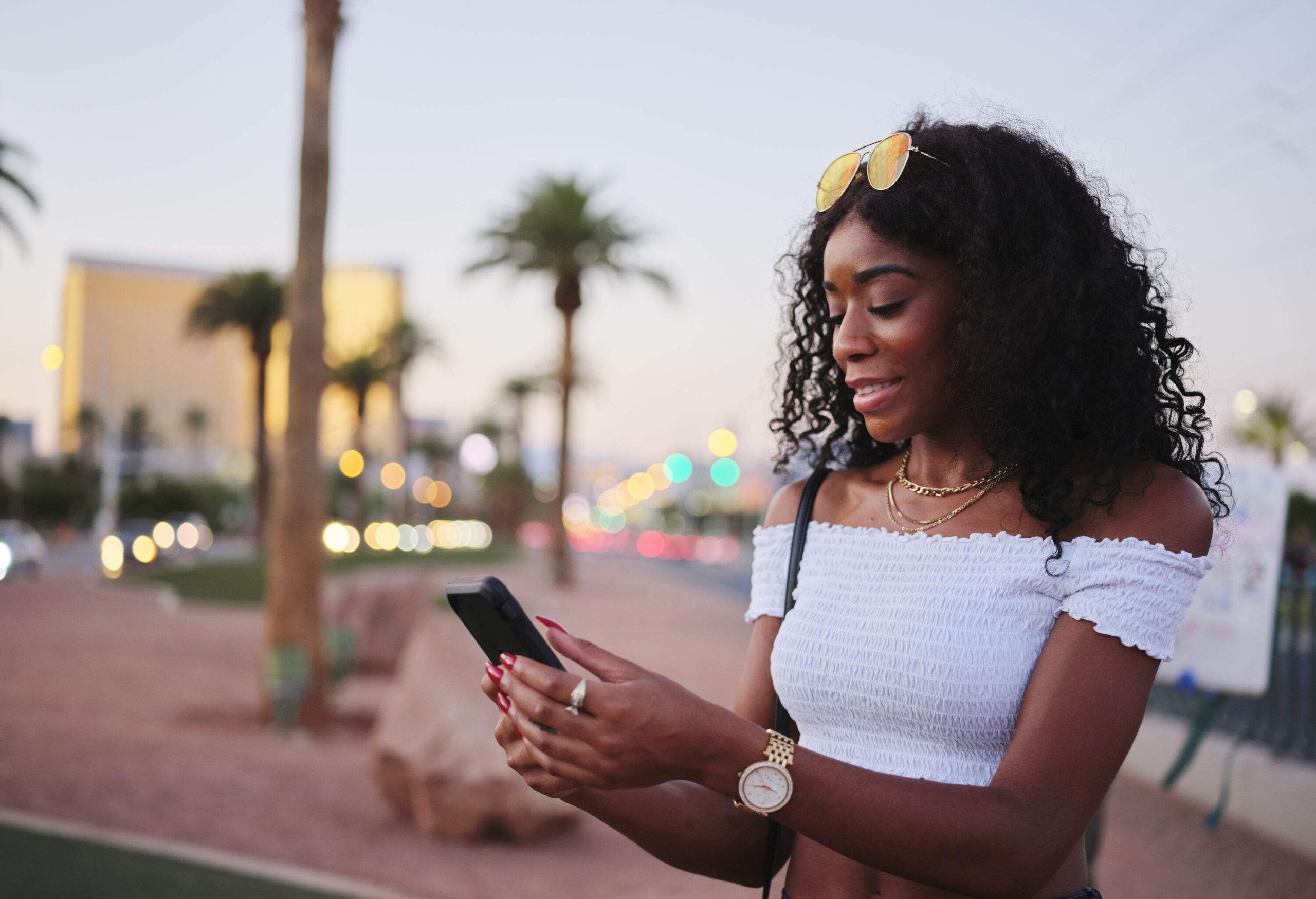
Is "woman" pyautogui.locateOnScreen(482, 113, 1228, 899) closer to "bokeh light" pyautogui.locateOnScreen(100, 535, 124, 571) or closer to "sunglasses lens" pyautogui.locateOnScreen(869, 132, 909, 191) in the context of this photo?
"sunglasses lens" pyautogui.locateOnScreen(869, 132, 909, 191)

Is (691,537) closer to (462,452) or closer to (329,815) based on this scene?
(462,452)

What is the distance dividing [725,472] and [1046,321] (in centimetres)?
4628

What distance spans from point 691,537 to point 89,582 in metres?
59.3

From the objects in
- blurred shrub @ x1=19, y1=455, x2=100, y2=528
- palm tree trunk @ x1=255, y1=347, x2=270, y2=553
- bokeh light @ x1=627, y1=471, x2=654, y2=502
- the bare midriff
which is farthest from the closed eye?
bokeh light @ x1=627, y1=471, x2=654, y2=502

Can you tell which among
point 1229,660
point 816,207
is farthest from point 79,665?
point 816,207

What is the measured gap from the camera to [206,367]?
120m

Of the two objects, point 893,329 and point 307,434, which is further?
point 307,434

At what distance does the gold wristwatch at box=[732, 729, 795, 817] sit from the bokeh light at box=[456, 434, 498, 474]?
82.4m

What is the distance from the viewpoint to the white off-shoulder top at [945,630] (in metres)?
1.52

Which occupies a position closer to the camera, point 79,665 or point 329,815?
point 329,815

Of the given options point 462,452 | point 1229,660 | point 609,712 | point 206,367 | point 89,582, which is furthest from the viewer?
Result: point 206,367

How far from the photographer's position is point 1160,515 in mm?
1554

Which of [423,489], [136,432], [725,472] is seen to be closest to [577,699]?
[725,472]

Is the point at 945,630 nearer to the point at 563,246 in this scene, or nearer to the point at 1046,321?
the point at 1046,321
